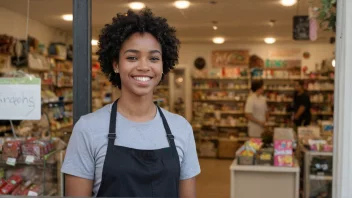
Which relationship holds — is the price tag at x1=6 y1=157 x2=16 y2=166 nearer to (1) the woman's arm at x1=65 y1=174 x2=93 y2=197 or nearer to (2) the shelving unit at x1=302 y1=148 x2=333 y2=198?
(1) the woman's arm at x1=65 y1=174 x2=93 y2=197

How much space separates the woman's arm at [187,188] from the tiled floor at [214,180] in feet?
16.3

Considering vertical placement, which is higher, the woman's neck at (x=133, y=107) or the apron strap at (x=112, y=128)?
the woman's neck at (x=133, y=107)

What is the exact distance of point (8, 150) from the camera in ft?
10.8

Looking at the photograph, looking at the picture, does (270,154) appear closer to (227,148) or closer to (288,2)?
(288,2)

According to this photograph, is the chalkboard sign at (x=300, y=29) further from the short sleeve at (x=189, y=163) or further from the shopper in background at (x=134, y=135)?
the short sleeve at (x=189, y=163)

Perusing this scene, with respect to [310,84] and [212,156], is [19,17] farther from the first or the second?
[310,84]

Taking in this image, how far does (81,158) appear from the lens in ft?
5.75

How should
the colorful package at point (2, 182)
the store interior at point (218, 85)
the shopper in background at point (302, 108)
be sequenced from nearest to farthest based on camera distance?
the colorful package at point (2, 182) → the store interior at point (218, 85) → the shopper in background at point (302, 108)

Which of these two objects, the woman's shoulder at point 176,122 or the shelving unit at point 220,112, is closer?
the woman's shoulder at point 176,122

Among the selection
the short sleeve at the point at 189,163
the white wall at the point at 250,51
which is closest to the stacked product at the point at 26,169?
the short sleeve at the point at 189,163

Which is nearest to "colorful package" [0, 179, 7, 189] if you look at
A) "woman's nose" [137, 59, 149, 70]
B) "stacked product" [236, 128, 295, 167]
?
"woman's nose" [137, 59, 149, 70]

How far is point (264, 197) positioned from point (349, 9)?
121 inches

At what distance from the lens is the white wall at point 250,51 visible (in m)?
11.1

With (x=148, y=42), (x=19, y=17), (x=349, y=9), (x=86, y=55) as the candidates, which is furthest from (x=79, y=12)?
(x=19, y=17)
